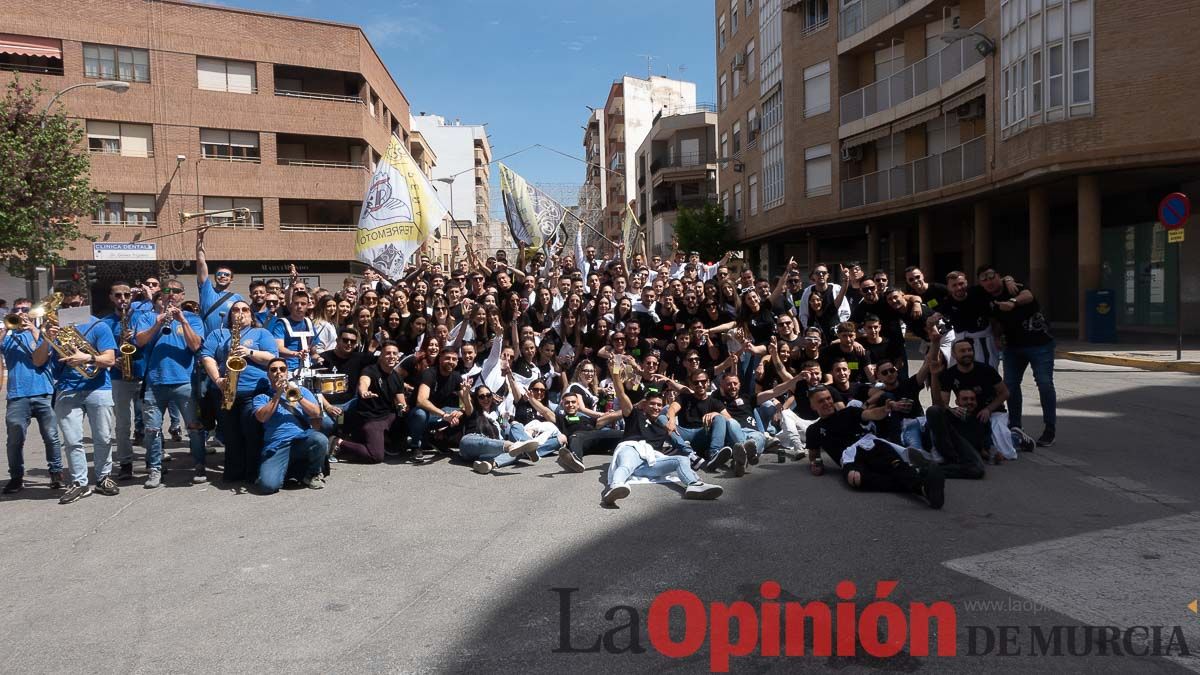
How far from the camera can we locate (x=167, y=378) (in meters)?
7.55

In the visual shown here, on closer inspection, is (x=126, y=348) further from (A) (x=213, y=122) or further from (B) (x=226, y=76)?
(B) (x=226, y=76)

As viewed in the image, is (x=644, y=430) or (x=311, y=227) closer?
(x=644, y=430)

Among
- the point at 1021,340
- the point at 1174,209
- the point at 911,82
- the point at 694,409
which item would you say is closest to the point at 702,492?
the point at 694,409

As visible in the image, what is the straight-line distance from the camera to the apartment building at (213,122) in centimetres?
3172

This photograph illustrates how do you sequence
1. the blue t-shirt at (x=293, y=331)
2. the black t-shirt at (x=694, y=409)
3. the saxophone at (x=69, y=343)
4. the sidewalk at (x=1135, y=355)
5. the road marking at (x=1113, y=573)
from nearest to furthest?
1. the road marking at (x=1113, y=573)
2. the saxophone at (x=69, y=343)
3. the black t-shirt at (x=694, y=409)
4. the blue t-shirt at (x=293, y=331)
5. the sidewalk at (x=1135, y=355)

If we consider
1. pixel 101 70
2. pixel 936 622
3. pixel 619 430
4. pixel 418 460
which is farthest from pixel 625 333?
pixel 101 70

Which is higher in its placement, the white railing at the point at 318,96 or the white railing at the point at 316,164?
the white railing at the point at 318,96

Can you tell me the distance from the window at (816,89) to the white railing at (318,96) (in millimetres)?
19448

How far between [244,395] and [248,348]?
1.46ft

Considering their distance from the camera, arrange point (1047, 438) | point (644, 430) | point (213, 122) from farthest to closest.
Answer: point (213, 122) → point (644, 430) → point (1047, 438)

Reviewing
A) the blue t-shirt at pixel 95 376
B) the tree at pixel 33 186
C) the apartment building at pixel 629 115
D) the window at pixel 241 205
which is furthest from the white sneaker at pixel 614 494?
the apartment building at pixel 629 115

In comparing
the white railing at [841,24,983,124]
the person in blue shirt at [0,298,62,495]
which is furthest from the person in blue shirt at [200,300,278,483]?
the white railing at [841,24,983,124]

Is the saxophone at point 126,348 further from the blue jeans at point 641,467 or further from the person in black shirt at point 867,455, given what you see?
the person in black shirt at point 867,455

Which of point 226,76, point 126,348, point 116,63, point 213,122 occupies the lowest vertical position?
point 126,348
